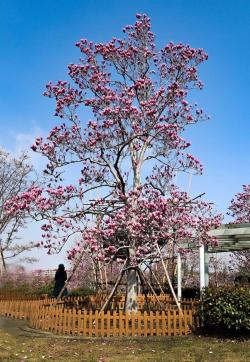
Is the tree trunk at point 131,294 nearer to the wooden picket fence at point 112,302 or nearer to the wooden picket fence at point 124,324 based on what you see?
the wooden picket fence at point 124,324

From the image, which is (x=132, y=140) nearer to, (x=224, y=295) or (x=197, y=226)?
(x=197, y=226)

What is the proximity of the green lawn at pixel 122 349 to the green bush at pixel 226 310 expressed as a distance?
1.67ft

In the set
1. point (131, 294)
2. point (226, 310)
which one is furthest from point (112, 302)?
point (226, 310)

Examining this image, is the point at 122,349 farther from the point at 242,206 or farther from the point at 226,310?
the point at 242,206

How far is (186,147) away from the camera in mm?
15906

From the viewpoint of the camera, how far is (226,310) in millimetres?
11281

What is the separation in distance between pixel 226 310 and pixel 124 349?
3.03m

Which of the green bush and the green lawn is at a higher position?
the green bush

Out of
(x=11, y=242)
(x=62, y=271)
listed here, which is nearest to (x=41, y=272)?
(x=11, y=242)

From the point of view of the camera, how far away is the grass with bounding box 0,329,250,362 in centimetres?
907

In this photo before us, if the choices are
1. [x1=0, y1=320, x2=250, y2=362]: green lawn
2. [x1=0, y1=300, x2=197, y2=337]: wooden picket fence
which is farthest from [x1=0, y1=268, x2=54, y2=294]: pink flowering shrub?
[x1=0, y1=320, x2=250, y2=362]: green lawn

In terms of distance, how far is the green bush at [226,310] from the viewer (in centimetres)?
1112

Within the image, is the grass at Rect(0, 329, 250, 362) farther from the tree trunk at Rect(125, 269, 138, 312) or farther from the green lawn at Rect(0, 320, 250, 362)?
the tree trunk at Rect(125, 269, 138, 312)

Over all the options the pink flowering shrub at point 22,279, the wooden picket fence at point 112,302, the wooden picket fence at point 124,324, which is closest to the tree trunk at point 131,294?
the wooden picket fence at point 124,324
